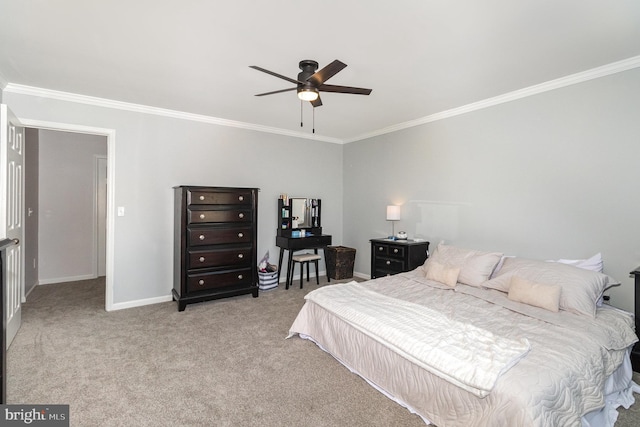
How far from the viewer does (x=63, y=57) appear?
261 centimetres

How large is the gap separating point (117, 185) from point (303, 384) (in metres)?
3.24

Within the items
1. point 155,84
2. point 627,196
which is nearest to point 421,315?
point 627,196

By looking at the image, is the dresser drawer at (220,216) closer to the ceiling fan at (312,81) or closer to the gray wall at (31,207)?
the ceiling fan at (312,81)

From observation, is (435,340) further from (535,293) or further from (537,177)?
(537,177)

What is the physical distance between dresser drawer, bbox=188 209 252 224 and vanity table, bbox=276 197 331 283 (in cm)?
84

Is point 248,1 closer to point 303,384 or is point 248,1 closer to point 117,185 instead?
point 303,384

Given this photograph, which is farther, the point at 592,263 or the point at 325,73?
the point at 592,263

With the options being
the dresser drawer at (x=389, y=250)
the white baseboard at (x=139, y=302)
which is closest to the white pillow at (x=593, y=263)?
the dresser drawer at (x=389, y=250)

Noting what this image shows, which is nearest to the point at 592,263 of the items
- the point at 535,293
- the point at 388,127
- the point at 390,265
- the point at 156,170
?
the point at 535,293

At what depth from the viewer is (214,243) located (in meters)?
3.93

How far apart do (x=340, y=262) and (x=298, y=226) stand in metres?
0.92

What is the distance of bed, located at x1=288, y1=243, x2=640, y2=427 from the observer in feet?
5.07

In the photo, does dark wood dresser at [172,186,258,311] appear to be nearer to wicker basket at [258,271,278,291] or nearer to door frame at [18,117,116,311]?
wicker basket at [258,271,278,291]

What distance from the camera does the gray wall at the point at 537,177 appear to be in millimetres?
2664
